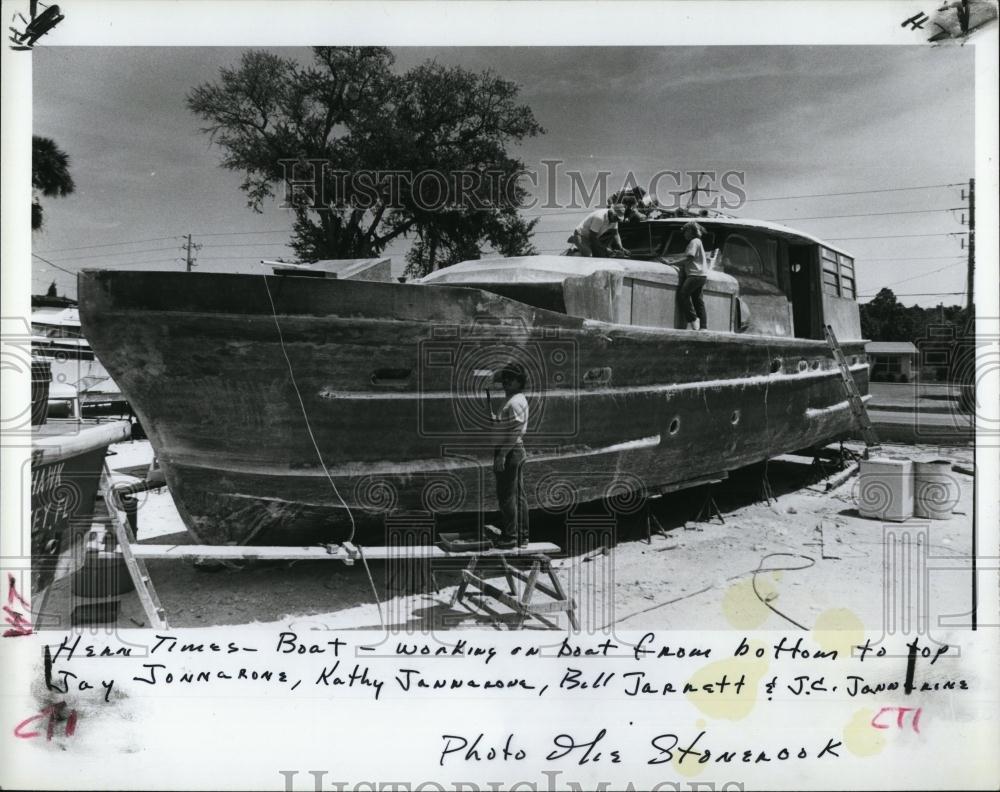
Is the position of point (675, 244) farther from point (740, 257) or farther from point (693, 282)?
point (693, 282)

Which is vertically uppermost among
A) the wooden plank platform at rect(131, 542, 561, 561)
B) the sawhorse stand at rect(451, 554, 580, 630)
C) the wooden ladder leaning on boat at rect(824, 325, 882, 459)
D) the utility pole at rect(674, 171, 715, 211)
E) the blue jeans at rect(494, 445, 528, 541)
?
the utility pole at rect(674, 171, 715, 211)

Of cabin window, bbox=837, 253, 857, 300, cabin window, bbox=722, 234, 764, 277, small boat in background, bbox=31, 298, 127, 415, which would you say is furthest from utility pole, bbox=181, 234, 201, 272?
cabin window, bbox=837, 253, 857, 300

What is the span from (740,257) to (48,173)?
6060 mm

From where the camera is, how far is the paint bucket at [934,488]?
5.92 meters

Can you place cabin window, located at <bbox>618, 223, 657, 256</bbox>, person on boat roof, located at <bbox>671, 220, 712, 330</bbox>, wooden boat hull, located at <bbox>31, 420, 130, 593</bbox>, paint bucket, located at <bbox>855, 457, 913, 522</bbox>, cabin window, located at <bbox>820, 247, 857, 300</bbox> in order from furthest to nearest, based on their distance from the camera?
cabin window, located at <bbox>820, 247, 857, 300</bbox>
cabin window, located at <bbox>618, 223, 657, 256</bbox>
paint bucket, located at <bbox>855, 457, 913, 522</bbox>
person on boat roof, located at <bbox>671, 220, 712, 330</bbox>
wooden boat hull, located at <bbox>31, 420, 130, 593</bbox>

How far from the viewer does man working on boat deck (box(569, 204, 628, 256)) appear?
19.6ft

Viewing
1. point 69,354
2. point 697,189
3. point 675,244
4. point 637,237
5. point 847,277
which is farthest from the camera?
point 69,354

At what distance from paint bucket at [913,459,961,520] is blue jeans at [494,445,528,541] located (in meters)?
3.92

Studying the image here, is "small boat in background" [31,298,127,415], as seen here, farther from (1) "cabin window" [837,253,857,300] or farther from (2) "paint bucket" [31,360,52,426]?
(1) "cabin window" [837,253,857,300]

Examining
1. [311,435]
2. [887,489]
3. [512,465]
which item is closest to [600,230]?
[512,465]

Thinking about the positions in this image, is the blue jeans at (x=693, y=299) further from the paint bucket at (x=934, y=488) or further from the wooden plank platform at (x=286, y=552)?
the wooden plank platform at (x=286, y=552)

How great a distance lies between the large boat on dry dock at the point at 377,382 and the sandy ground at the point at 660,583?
0.38 metres

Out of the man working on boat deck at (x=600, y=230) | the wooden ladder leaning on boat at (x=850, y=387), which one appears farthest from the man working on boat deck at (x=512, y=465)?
the wooden ladder leaning on boat at (x=850, y=387)

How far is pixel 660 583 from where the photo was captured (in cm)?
472
